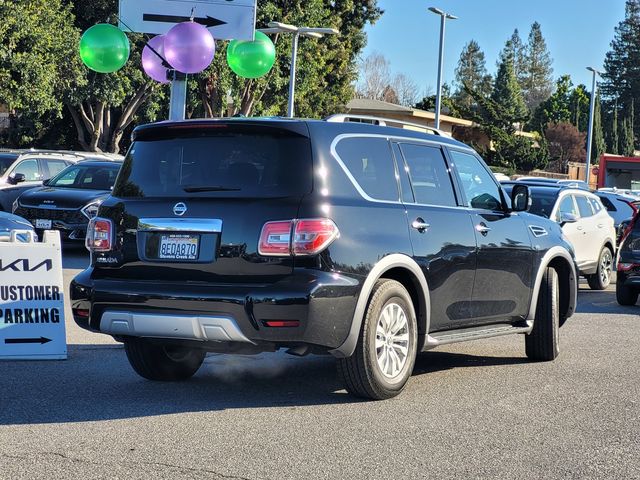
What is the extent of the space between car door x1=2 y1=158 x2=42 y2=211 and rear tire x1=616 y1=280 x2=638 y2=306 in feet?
39.4

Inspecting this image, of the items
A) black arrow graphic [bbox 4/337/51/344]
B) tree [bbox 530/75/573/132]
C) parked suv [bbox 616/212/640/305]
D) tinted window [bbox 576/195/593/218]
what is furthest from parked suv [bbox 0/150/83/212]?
tree [bbox 530/75/573/132]

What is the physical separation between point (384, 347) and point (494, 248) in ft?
5.57

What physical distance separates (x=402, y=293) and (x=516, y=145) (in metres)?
62.1

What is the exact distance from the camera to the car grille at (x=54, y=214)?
1828cm

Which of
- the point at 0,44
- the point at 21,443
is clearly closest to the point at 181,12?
the point at 21,443

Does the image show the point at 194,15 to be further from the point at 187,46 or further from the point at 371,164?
the point at 371,164

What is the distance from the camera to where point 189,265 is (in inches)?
262

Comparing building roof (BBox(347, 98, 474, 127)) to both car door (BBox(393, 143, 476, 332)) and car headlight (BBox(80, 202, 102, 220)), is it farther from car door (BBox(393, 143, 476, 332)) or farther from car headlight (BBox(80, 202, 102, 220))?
car door (BBox(393, 143, 476, 332))

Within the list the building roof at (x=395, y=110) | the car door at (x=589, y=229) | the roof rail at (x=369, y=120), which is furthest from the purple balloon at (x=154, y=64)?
the building roof at (x=395, y=110)

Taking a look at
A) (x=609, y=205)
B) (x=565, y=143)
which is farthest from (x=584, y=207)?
(x=565, y=143)

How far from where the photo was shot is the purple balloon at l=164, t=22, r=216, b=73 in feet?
46.1

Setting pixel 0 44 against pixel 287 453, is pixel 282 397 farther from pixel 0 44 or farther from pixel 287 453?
pixel 0 44

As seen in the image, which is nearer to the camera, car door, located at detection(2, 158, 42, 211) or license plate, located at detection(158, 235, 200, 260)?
license plate, located at detection(158, 235, 200, 260)

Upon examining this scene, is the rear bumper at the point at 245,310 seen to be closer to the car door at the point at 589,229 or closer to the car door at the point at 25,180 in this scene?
the car door at the point at 589,229
